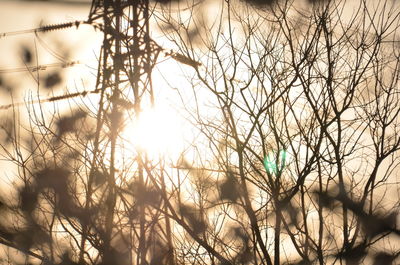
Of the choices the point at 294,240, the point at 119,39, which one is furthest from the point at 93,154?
the point at 294,240

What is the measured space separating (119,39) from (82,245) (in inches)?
110

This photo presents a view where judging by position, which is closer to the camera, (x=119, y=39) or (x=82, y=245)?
(x=82, y=245)

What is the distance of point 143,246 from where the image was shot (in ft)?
22.8

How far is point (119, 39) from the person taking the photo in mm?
7996

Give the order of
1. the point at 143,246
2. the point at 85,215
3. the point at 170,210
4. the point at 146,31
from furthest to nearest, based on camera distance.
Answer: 1. the point at 146,31
2. the point at 85,215
3. the point at 143,246
4. the point at 170,210

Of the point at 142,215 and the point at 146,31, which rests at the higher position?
the point at 146,31

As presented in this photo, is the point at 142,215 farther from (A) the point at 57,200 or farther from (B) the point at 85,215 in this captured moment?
(A) the point at 57,200

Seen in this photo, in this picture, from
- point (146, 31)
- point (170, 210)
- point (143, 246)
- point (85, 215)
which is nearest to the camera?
point (170, 210)

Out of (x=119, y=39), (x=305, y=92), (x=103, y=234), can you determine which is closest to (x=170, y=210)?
(x=103, y=234)

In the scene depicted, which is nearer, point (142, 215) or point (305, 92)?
point (305, 92)

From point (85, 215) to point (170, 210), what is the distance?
150cm

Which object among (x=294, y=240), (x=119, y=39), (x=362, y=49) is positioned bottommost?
(x=294, y=240)

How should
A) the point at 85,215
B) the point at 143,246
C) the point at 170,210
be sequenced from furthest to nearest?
the point at 85,215 → the point at 143,246 → the point at 170,210

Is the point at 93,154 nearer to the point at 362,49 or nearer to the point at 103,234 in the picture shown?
the point at 103,234
